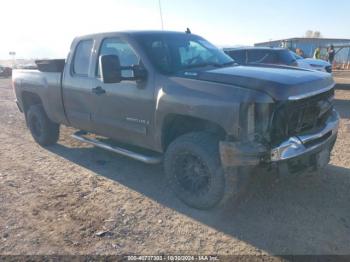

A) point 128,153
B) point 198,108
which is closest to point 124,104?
point 128,153

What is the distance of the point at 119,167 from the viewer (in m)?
5.36

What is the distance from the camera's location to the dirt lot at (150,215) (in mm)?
3271

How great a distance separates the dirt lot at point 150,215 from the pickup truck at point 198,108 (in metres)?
0.37

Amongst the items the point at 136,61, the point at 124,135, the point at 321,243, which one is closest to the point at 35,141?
the point at 124,135

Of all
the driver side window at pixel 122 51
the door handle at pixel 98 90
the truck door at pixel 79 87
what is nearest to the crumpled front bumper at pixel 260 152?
the driver side window at pixel 122 51

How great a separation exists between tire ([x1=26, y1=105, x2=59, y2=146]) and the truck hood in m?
3.62

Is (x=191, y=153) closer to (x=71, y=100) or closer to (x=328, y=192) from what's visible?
(x=328, y=192)

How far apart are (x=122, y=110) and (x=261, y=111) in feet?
6.28

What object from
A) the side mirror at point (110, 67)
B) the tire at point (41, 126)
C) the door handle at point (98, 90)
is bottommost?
the tire at point (41, 126)

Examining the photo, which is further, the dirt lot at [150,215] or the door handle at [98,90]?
the door handle at [98,90]

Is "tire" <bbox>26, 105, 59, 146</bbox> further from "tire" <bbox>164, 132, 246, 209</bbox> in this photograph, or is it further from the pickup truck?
"tire" <bbox>164, 132, 246, 209</bbox>

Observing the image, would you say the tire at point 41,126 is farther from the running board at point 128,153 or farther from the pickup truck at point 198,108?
the pickup truck at point 198,108

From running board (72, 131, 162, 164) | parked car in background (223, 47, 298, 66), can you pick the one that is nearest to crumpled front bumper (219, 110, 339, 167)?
running board (72, 131, 162, 164)

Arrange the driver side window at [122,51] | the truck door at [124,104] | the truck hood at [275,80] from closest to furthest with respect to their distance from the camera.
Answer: the truck hood at [275,80] → the truck door at [124,104] → the driver side window at [122,51]
